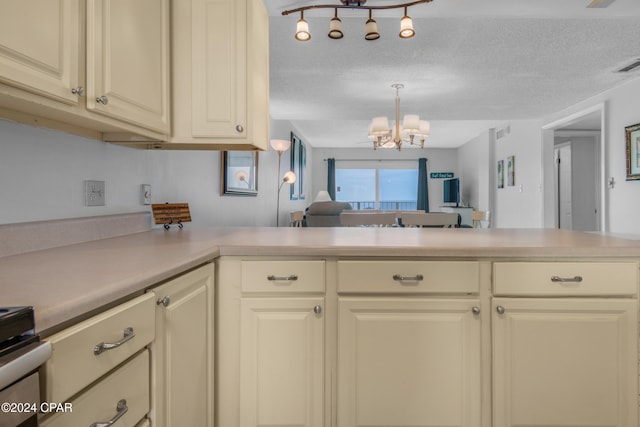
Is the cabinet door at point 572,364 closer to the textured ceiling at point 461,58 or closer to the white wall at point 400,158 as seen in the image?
the textured ceiling at point 461,58

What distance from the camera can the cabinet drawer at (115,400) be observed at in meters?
0.74

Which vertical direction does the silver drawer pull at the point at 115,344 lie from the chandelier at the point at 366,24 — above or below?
below

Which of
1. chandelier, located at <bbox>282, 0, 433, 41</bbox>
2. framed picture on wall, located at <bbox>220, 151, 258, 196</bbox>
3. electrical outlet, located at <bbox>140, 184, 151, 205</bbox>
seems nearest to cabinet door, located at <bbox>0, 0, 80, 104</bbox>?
electrical outlet, located at <bbox>140, 184, 151, 205</bbox>

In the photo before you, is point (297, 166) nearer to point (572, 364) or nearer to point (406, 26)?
point (406, 26)

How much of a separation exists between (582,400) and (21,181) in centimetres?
219

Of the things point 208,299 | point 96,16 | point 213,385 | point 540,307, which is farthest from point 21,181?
point 540,307

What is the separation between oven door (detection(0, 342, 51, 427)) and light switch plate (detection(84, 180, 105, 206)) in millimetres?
1181

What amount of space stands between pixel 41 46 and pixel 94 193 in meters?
0.80

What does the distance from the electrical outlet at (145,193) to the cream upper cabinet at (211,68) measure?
383 mm

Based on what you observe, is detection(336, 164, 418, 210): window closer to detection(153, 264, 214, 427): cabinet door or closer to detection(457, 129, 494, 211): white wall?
detection(457, 129, 494, 211): white wall

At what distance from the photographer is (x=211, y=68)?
187 centimetres

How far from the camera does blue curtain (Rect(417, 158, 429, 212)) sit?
1116cm

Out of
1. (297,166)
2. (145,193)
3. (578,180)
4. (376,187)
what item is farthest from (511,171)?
(145,193)

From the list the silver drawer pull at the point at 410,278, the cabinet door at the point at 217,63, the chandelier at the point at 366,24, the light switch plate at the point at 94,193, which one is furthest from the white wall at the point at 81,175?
the silver drawer pull at the point at 410,278
